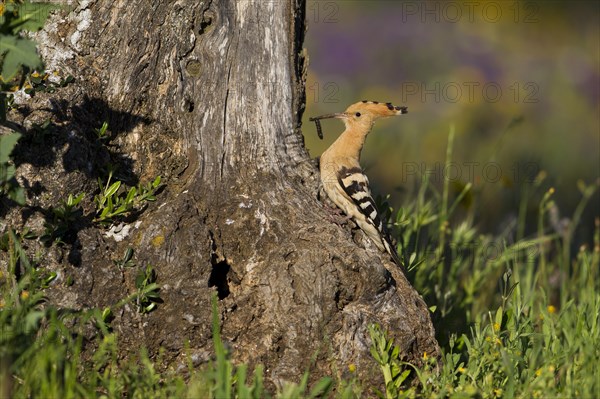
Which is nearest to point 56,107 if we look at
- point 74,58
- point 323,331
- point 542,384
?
point 74,58

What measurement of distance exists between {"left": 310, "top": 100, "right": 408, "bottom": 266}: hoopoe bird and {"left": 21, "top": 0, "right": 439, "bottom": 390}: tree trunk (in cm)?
17

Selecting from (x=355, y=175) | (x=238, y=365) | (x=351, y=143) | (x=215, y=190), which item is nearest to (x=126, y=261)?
(x=215, y=190)

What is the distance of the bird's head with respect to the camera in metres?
5.62

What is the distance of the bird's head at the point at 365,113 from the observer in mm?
5621

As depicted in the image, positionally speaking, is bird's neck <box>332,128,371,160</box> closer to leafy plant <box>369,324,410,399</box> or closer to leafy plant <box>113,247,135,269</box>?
leafy plant <box>369,324,410,399</box>

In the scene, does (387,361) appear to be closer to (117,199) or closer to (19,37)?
(117,199)

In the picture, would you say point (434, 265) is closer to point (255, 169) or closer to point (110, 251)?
point (255, 169)

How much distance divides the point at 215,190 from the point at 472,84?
6828 mm

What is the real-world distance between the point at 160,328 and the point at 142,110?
1.03 m

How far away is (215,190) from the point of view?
13.5 feet

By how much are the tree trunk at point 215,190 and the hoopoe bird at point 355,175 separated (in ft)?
0.54

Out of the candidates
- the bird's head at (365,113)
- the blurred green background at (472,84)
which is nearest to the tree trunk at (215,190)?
the bird's head at (365,113)

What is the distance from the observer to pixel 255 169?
13.9 feet

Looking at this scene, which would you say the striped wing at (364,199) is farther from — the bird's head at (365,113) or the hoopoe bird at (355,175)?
the bird's head at (365,113)
